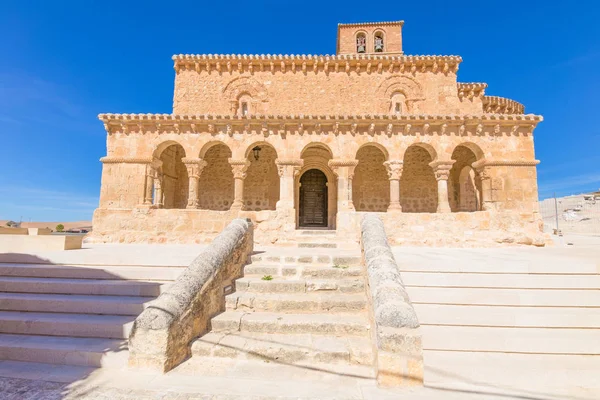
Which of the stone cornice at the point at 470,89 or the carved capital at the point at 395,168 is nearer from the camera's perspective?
the carved capital at the point at 395,168

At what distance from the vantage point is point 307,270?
459 cm

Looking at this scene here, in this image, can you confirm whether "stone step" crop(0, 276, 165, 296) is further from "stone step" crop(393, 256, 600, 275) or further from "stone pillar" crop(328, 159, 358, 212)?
"stone pillar" crop(328, 159, 358, 212)

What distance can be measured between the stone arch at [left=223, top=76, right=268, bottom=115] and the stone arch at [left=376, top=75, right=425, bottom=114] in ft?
18.8

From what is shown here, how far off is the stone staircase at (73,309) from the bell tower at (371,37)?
1984cm

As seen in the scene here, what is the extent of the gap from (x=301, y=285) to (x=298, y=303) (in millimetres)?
384

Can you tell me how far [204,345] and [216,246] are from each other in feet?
4.82

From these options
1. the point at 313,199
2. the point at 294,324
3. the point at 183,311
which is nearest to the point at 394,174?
the point at 313,199

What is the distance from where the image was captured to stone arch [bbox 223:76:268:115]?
1434 cm

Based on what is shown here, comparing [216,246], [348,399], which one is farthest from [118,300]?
[348,399]

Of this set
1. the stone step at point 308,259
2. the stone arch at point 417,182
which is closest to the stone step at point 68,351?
the stone step at point 308,259

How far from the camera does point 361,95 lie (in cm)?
1439

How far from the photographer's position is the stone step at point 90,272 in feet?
14.9

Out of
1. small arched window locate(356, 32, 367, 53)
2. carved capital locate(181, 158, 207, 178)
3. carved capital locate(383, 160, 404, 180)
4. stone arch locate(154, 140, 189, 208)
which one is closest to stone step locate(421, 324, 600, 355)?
carved capital locate(383, 160, 404, 180)

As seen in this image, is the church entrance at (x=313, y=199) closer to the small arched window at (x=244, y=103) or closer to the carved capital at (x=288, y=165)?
the carved capital at (x=288, y=165)
